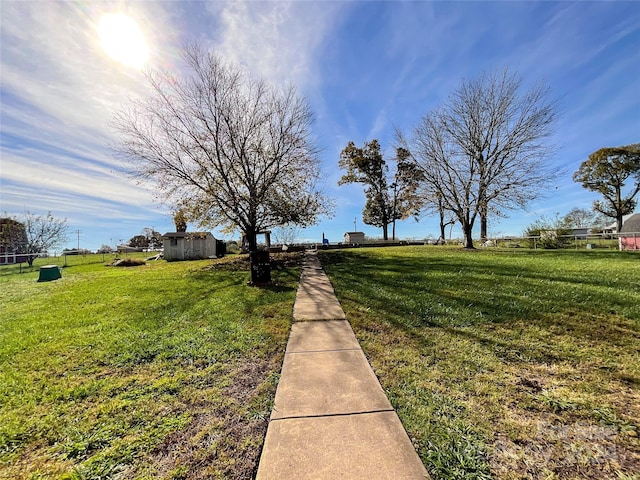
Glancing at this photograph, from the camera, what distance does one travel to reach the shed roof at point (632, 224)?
2402 centimetres

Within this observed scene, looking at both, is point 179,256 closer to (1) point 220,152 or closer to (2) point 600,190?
(1) point 220,152

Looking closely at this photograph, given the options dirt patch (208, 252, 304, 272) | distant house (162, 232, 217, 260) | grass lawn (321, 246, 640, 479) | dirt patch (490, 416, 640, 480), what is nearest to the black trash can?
grass lawn (321, 246, 640, 479)

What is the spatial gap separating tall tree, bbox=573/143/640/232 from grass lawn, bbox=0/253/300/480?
3584 centimetres

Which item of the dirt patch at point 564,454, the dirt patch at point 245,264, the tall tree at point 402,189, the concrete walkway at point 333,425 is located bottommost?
the dirt patch at point 564,454

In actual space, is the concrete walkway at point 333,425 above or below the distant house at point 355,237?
below

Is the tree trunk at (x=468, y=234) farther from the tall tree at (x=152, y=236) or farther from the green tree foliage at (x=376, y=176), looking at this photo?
the tall tree at (x=152, y=236)

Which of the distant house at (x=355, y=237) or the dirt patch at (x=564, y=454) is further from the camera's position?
the distant house at (x=355, y=237)

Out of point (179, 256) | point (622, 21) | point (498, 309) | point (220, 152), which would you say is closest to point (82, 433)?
point (498, 309)

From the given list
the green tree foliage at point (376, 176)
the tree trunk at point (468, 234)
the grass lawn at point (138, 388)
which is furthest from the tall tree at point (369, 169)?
the grass lawn at point (138, 388)

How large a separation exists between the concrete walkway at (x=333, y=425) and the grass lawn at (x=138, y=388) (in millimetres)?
168

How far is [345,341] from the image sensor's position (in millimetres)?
3809

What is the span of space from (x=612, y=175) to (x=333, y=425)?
3776 centimetres

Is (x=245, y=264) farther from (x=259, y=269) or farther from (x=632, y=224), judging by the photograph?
(x=632, y=224)

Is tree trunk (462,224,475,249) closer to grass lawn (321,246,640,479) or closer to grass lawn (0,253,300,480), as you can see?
grass lawn (321,246,640,479)
